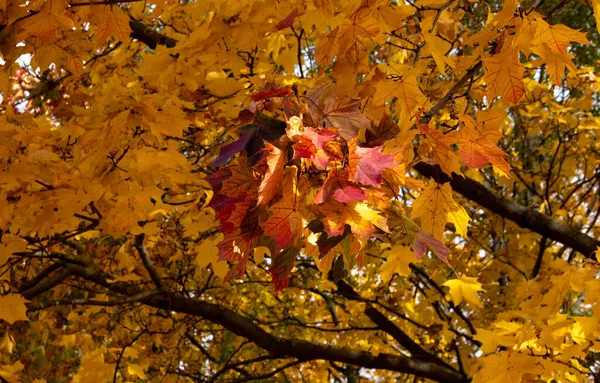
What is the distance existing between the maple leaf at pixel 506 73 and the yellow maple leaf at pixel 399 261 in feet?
3.68

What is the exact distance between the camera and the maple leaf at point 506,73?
5.78 ft

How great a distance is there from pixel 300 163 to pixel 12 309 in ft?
5.77

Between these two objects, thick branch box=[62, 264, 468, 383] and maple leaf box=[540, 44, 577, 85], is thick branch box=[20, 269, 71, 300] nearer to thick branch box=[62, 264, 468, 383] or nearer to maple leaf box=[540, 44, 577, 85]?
thick branch box=[62, 264, 468, 383]

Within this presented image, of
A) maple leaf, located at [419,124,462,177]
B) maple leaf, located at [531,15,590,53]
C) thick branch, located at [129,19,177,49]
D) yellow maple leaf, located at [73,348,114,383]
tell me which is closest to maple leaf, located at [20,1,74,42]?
maple leaf, located at [419,124,462,177]

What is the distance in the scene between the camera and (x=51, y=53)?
2396 millimetres

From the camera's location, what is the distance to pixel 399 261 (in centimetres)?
281

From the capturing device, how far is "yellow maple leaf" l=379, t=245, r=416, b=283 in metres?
2.77

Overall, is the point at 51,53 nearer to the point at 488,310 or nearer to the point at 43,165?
the point at 43,165

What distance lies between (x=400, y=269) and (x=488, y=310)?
227 centimetres

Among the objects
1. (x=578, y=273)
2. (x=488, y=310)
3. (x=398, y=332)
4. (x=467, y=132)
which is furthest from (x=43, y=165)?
(x=488, y=310)

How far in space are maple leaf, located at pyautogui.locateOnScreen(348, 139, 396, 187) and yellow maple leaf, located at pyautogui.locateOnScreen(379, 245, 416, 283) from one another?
152 centimetres

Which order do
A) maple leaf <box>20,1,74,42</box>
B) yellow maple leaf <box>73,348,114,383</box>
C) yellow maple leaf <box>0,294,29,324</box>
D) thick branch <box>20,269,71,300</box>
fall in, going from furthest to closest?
yellow maple leaf <box>73,348,114,383</box> < thick branch <box>20,269,71,300</box> < yellow maple leaf <box>0,294,29,324</box> < maple leaf <box>20,1,74,42</box>

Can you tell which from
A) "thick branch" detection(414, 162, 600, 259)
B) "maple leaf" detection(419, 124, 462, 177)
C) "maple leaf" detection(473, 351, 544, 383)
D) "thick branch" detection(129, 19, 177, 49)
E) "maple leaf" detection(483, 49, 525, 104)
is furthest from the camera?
"thick branch" detection(129, 19, 177, 49)

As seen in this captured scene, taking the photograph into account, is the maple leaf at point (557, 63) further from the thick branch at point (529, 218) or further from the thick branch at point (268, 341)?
the thick branch at point (268, 341)
